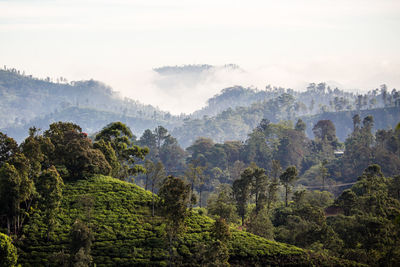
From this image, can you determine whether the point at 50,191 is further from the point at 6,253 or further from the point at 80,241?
the point at 80,241

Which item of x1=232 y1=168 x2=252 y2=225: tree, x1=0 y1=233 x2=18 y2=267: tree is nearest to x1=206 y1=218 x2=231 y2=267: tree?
x1=0 y1=233 x2=18 y2=267: tree

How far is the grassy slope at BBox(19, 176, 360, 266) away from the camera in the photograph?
28.1 metres

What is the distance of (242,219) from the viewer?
43.4 metres

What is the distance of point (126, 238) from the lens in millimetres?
30047

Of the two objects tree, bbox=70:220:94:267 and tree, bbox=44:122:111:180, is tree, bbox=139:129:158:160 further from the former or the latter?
→ tree, bbox=70:220:94:267

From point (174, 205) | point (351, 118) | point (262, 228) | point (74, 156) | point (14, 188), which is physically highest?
point (351, 118)

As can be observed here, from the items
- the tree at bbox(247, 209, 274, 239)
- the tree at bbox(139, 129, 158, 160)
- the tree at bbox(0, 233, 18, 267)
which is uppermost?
the tree at bbox(139, 129, 158, 160)

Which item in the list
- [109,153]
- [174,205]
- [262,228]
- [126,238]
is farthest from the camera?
[109,153]

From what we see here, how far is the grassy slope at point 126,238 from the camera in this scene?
28.1 meters

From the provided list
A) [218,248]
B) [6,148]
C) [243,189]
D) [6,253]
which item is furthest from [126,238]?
[243,189]

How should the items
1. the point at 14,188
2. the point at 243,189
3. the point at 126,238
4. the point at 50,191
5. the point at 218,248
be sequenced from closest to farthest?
the point at 218,248 → the point at 14,188 → the point at 50,191 → the point at 126,238 → the point at 243,189

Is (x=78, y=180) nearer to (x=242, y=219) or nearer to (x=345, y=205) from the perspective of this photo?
(x=242, y=219)

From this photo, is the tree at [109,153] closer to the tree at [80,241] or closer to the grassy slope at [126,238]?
the grassy slope at [126,238]

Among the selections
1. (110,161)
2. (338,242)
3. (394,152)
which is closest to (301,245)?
(338,242)
